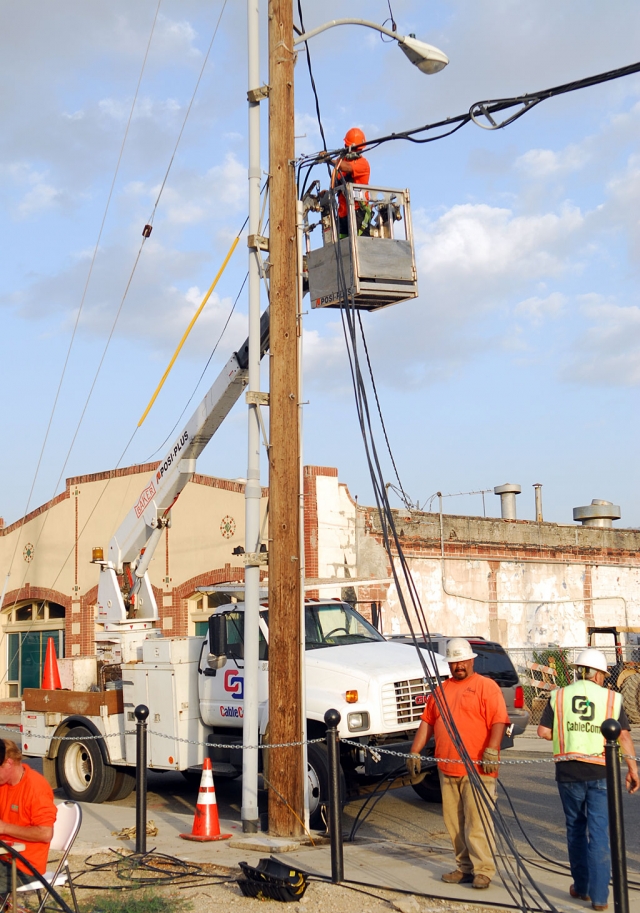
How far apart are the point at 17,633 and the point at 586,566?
15.9 metres

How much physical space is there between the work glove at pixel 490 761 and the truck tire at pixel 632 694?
13.2 m

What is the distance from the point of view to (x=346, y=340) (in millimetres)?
9953

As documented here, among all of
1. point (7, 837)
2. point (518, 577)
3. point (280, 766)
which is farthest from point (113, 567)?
point (518, 577)

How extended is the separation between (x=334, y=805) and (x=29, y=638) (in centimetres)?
2231

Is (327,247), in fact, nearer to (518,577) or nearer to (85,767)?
(85,767)

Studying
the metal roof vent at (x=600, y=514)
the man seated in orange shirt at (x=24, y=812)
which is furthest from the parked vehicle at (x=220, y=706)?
the metal roof vent at (x=600, y=514)

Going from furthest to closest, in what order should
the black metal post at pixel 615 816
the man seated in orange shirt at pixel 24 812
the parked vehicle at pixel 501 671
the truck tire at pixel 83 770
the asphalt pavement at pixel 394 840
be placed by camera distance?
the parked vehicle at pixel 501 671, the truck tire at pixel 83 770, the asphalt pavement at pixel 394 840, the man seated in orange shirt at pixel 24 812, the black metal post at pixel 615 816

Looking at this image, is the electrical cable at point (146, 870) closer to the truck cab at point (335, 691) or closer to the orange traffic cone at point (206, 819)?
A: the orange traffic cone at point (206, 819)

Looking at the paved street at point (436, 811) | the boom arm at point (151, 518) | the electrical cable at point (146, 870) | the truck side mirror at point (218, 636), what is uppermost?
the boom arm at point (151, 518)

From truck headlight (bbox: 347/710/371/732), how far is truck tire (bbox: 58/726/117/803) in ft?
12.2

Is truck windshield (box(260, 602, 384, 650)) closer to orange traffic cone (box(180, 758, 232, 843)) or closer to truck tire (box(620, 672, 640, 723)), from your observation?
orange traffic cone (box(180, 758, 232, 843))

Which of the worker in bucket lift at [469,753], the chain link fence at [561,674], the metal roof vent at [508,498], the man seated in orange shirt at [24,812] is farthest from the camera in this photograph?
the metal roof vent at [508,498]

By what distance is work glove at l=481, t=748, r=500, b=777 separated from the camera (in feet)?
24.3

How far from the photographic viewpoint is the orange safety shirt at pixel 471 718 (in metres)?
7.56
